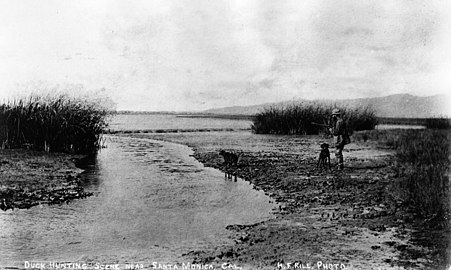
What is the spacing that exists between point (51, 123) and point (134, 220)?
9.19 meters

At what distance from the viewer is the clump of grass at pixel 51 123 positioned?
1416cm

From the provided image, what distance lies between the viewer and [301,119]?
99.5ft

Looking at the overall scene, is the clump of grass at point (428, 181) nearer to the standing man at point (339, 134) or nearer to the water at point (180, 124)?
the standing man at point (339, 134)

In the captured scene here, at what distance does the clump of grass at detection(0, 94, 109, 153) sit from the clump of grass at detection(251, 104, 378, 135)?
50.9 ft

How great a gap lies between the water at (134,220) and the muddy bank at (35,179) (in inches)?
16.2

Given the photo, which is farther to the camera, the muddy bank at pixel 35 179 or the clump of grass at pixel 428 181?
the muddy bank at pixel 35 179

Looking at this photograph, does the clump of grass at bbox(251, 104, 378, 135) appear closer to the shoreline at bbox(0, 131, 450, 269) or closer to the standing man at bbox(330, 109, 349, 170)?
the shoreline at bbox(0, 131, 450, 269)

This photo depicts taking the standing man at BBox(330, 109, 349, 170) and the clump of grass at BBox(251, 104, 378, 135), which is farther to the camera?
the clump of grass at BBox(251, 104, 378, 135)

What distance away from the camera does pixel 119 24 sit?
35.0ft

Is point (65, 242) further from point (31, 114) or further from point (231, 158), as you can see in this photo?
point (31, 114)

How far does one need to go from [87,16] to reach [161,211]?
5.34 meters

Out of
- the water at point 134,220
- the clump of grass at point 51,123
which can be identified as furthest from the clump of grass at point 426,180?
the clump of grass at point 51,123

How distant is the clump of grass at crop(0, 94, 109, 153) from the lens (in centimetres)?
1416

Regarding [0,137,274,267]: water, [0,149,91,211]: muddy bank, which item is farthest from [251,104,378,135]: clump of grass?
[0,149,91,211]: muddy bank
